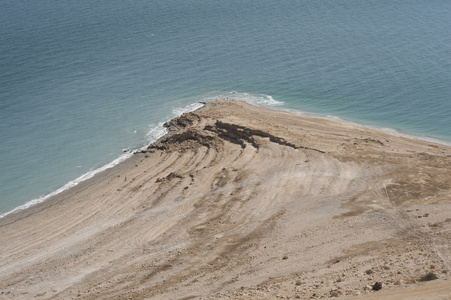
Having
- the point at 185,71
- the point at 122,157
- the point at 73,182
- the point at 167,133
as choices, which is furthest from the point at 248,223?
the point at 185,71

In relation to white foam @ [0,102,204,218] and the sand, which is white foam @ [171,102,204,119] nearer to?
white foam @ [0,102,204,218]

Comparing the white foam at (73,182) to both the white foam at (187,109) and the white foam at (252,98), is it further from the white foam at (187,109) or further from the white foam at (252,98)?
the white foam at (252,98)

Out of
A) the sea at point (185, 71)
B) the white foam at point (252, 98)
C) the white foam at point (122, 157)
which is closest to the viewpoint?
the white foam at point (122, 157)

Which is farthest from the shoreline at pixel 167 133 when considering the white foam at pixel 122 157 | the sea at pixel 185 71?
the sea at pixel 185 71

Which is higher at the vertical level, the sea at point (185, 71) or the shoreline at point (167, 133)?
the sea at point (185, 71)

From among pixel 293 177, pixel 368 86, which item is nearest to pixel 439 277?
pixel 293 177

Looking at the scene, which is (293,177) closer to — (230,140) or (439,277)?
(230,140)

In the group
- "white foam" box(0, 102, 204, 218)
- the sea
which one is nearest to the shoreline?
"white foam" box(0, 102, 204, 218)

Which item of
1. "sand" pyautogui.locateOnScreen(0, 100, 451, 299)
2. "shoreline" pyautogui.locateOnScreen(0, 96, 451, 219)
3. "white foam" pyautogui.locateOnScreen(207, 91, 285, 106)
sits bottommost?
"sand" pyautogui.locateOnScreen(0, 100, 451, 299)
